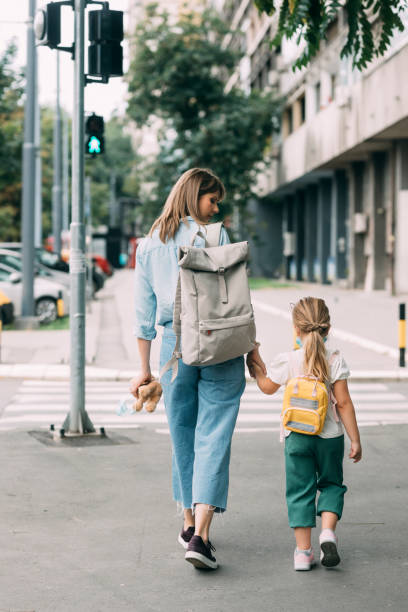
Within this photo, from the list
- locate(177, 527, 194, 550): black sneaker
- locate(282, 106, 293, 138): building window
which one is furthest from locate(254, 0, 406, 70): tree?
locate(282, 106, 293, 138): building window

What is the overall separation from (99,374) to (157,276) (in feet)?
26.8

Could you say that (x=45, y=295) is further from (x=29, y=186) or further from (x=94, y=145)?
(x=94, y=145)

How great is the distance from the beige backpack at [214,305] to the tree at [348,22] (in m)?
3.84

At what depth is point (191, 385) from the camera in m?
4.77

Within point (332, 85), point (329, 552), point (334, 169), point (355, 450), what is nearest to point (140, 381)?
point (355, 450)

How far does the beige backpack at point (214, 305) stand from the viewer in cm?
453

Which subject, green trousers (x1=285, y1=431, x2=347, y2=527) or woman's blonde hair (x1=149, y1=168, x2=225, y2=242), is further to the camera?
woman's blonde hair (x1=149, y1=168, x2=225, y2=242)

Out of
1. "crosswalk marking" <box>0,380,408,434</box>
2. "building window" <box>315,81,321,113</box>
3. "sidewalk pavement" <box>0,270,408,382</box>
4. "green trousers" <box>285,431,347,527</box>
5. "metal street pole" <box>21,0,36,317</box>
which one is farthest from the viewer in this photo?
"building window" <box>315,81,321,113</box>

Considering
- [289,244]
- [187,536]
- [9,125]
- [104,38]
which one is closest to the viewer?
[187,536]

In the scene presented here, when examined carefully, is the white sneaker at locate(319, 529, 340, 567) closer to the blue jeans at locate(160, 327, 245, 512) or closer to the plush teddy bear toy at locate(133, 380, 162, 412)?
the blue jeans at locate(160, 327, 245, 512)

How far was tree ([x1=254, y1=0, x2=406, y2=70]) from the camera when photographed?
783 cm

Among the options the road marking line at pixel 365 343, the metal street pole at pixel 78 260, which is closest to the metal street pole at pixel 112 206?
the road marking line at pixel 365 343

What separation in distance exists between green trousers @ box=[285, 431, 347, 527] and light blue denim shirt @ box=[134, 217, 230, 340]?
2.84ft

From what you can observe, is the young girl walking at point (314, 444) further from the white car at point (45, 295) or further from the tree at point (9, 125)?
the tree at point (9, 125)
